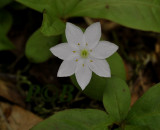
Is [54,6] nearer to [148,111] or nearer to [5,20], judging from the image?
[5,20]

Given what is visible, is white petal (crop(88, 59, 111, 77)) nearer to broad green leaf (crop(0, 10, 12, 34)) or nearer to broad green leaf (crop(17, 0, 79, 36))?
broad green leaf (crop(17, 0, 79, 36))

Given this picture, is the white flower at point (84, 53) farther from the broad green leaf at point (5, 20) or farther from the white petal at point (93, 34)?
the broad green leaf at point (5, 20)

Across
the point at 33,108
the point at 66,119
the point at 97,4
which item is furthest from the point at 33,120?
the point at 97,4

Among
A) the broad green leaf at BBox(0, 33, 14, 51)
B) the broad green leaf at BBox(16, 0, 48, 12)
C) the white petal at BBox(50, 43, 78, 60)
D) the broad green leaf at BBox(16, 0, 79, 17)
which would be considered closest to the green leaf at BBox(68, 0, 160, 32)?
the broad green leaf at BBox(16, 0, 79, 17)

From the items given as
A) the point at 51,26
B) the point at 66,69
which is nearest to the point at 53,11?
the point at 51,26

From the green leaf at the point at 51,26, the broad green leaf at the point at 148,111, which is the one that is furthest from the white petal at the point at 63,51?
the broad green leaf at the point at 148,111
